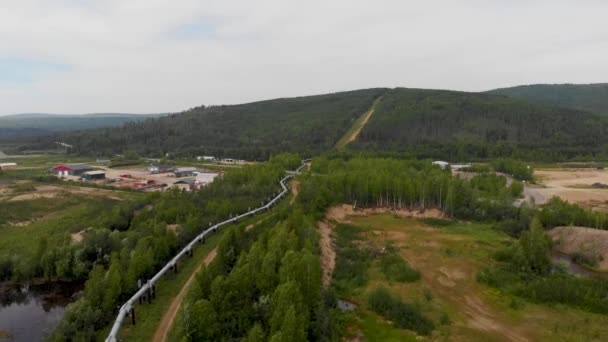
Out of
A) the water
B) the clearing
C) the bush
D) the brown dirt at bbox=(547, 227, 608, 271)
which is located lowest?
the water

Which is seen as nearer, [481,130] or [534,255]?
[534,255]

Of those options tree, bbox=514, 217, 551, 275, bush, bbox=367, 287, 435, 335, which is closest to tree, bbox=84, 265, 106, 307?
bush, bbox=367, 287, 435, 335

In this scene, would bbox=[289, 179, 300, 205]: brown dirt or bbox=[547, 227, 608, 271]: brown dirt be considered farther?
bbox=[289, 179, 300, 205]: brown dirt

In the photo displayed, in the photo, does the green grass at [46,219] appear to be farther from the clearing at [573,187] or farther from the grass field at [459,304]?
the clearing at [573,187]

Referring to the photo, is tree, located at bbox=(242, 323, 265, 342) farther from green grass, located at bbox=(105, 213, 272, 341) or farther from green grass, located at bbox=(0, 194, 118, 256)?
green grass, located at bbox=(0, 194, 118, 256)

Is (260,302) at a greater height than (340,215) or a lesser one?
greater

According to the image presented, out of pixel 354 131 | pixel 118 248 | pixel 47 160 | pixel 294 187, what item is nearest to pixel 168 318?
pixel 118 248

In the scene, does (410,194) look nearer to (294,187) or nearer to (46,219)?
(294,187)
